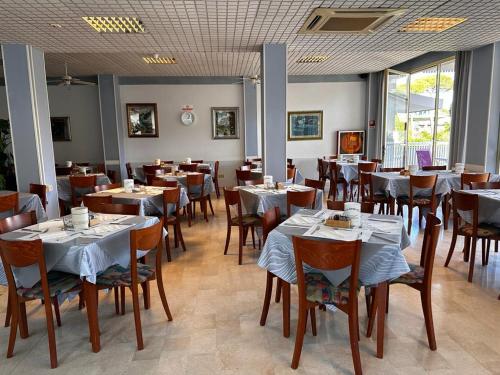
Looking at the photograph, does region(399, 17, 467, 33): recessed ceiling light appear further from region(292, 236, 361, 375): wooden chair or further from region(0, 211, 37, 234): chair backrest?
region(0, 211, 37, 234): chair backrest

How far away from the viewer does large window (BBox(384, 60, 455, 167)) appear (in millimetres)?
7289

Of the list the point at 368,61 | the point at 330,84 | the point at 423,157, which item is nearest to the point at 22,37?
the point at 368,61

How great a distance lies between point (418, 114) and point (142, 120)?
6.77 m

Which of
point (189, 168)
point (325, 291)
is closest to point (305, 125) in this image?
point (189, 168)

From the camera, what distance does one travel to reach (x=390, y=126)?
8953 mm

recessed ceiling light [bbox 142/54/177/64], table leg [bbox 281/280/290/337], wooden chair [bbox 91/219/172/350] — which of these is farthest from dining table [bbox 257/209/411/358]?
recessed ceiling light [bbox 142/54/177/64]

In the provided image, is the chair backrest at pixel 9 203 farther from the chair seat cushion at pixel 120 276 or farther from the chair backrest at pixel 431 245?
the chair backrest at pixel 431 245

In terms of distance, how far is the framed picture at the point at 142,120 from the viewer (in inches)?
353

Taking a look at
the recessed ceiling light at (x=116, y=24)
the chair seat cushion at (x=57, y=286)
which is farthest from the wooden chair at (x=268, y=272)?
the recessed ceiling light at (x=116, y=24)

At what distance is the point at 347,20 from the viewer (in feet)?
13.1

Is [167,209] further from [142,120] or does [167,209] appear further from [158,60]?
[142,120]

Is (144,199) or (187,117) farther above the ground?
(187,117)

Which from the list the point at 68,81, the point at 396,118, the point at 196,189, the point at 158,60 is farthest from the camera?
the point at 396,118

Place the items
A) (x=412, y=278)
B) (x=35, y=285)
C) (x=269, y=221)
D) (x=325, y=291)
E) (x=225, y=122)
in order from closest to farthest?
(x=325, y=291) → (x=35, y=285) → (x=412, y=278) → (x=269, y=221) → (x=225, y=122)
